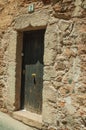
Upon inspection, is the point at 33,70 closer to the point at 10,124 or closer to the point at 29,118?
the point at 29,118

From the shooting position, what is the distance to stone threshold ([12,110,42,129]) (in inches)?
199

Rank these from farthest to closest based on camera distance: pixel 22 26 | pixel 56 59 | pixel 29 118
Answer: pixel 22 26 < pixel 29 118 < pixel 56 59

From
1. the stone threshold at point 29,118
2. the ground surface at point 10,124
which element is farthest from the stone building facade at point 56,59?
the ground surface at point 10,124

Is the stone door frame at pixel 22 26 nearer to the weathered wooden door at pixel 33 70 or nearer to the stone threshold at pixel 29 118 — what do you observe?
the weathered wooden door at pixel 33 70

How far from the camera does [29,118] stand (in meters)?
5.23

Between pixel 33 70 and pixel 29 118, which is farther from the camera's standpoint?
pixel 33 70

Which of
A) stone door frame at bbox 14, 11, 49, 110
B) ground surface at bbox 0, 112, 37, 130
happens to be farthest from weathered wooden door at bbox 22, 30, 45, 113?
ground surface at bbox 0, 112, 37, 130

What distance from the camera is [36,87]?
5531 millimetres

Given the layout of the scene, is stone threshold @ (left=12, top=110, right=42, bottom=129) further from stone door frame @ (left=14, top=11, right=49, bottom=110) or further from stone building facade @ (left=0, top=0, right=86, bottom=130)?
stone door frame @ (left=14, top=11, right=49, bottom=110)

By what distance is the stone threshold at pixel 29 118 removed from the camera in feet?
16.6

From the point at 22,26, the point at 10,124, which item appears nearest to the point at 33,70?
the point at 22,26

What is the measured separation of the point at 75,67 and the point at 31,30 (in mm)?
1698

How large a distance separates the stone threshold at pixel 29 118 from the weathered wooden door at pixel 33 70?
0.14m

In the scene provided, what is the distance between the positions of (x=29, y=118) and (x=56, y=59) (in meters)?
1.37
